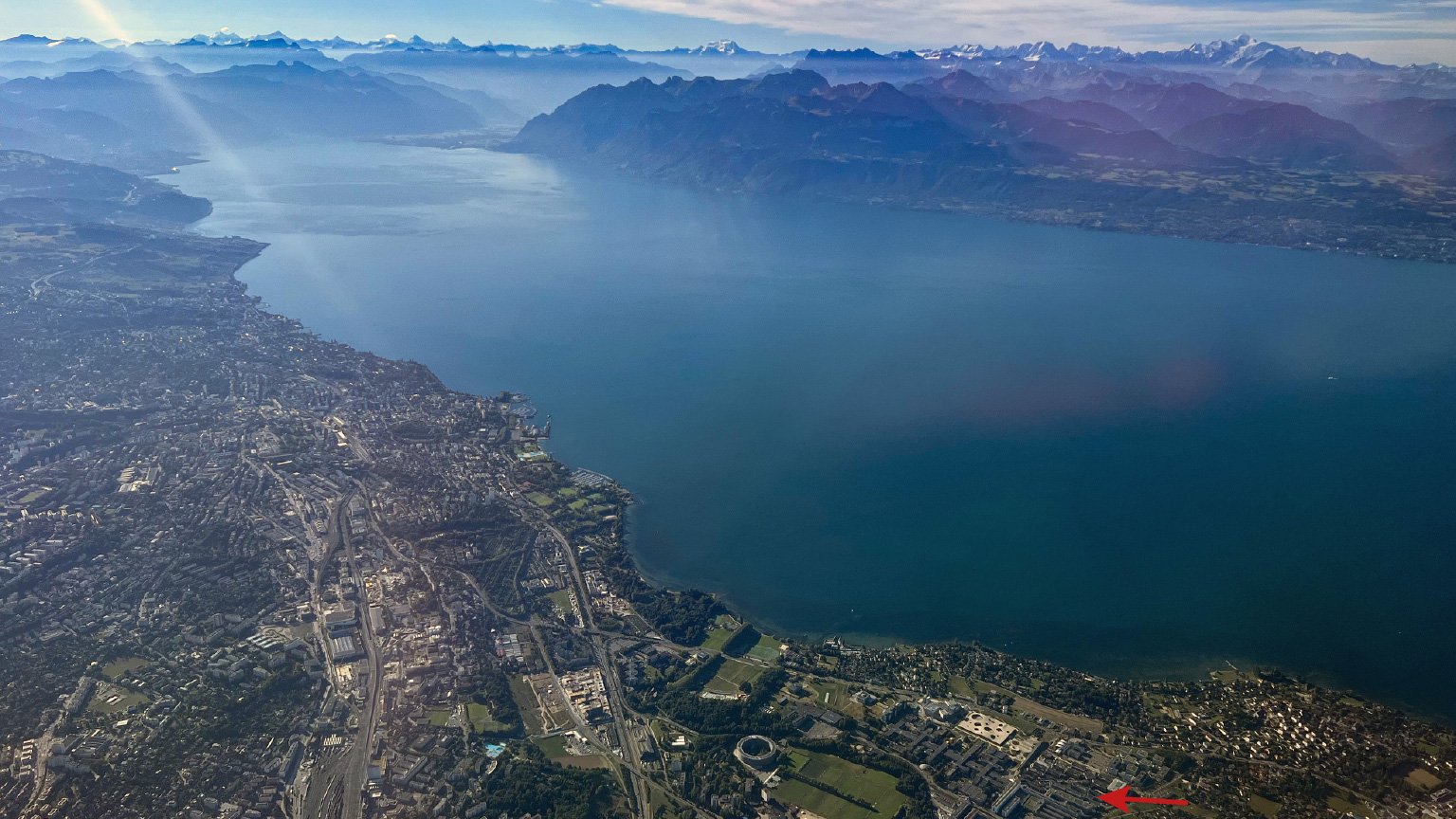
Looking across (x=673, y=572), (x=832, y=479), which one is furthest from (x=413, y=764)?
(x=832, y=479)

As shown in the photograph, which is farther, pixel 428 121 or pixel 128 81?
pixel 428 121

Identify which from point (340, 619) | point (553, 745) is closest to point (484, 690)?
point (553, 745)

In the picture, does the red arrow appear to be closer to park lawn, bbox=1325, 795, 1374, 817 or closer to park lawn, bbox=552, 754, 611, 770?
park lawn, bbox=1325, 795, 1374, 817

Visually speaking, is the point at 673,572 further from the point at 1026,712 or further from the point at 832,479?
the point at 1026,712

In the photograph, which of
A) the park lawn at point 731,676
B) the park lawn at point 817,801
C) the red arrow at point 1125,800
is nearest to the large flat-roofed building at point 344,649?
the park lawn at point 731,676

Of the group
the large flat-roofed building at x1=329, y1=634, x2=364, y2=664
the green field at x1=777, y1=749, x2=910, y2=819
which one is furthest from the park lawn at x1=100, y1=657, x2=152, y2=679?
the green field at x1=777, y1=749, x2=910, y2=819

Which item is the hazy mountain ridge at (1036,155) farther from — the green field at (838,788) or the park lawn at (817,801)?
the park lawn at (817,801)
